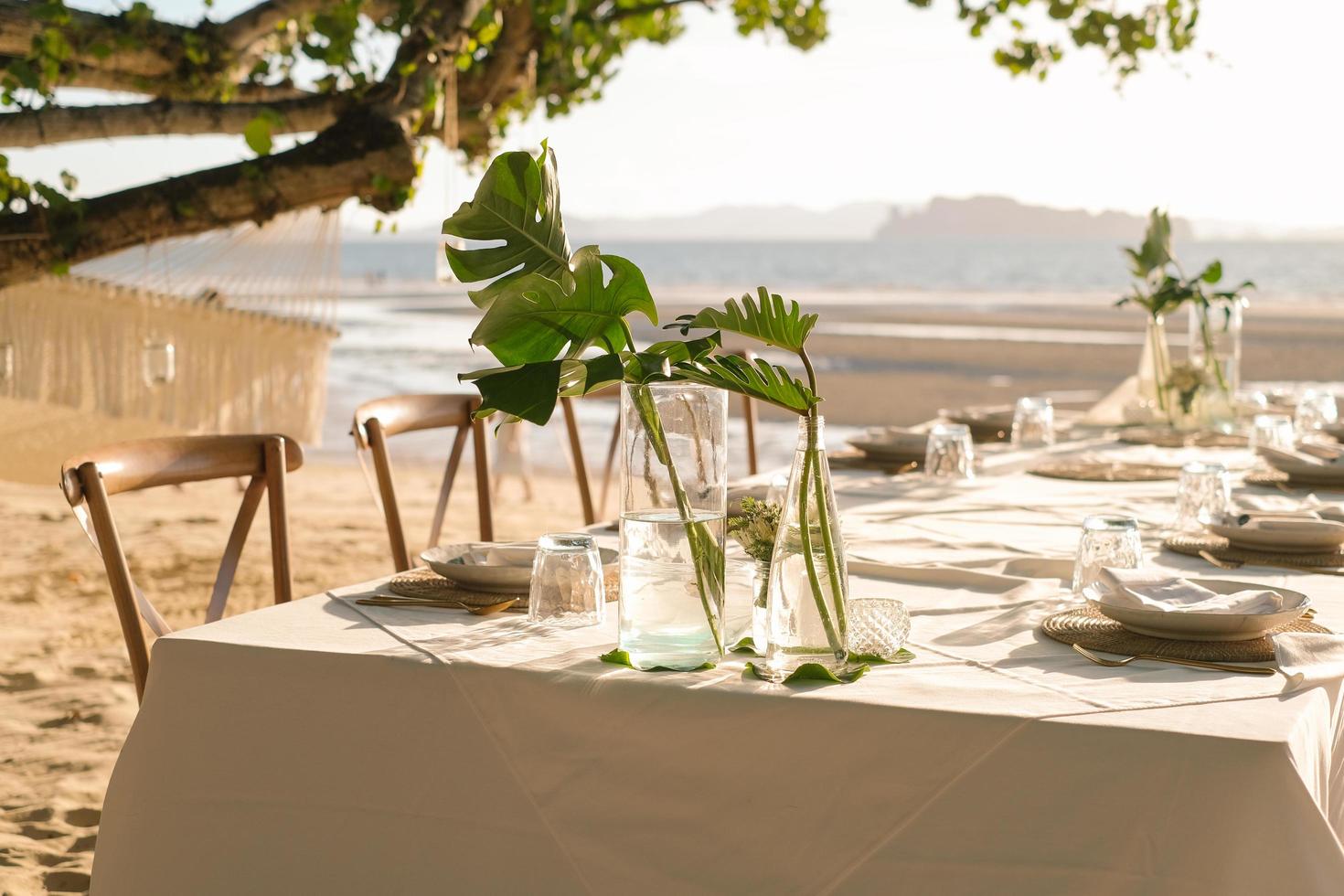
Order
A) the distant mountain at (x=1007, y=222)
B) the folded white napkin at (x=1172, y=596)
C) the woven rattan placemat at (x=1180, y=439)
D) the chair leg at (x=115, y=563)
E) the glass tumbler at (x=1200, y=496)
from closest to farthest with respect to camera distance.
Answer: the folded white napkin at (x=1172, y=596) → the chair leg at (x=115, y=563) → the glass tumbler at (x=1200, y=496) → the woven rattan placemat at (x=1180, y=439) → the distant mountain at (x=1007, y=222)

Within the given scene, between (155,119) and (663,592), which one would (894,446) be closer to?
(663,592)

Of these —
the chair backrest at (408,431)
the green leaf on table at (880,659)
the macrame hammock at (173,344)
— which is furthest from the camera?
the macrame hammock at (173,344)

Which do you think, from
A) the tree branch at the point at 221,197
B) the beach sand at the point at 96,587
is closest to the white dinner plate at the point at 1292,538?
the beach sand at the point at 96,587

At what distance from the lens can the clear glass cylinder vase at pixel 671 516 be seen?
4.25ft

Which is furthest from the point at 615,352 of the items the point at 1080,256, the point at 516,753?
the point at 1080,256

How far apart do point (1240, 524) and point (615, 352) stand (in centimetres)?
109

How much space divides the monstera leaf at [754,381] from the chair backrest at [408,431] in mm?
959

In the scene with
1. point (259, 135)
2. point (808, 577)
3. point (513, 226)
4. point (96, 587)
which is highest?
point (259, 135)

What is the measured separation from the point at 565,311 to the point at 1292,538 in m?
1.17

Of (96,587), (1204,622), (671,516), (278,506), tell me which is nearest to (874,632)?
(671,516)

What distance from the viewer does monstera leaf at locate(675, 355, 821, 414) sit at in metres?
1.24

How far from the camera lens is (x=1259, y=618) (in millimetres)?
1343

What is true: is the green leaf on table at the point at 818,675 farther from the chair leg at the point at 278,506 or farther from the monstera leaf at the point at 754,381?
the chair leg at the point at 278,506

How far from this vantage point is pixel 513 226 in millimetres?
1289
